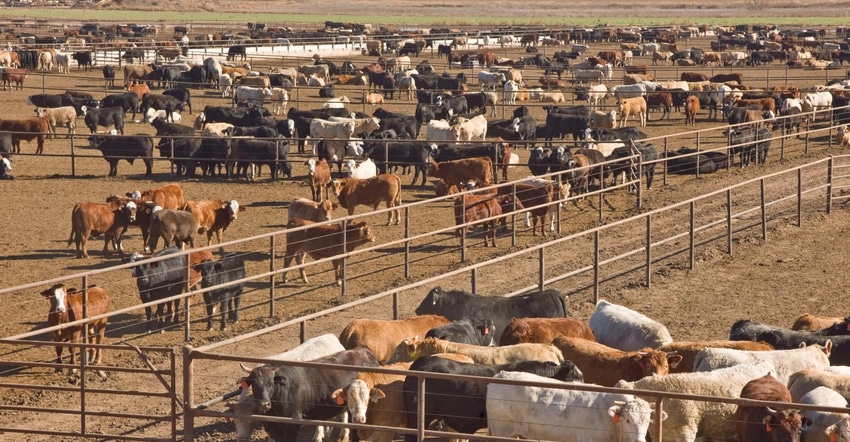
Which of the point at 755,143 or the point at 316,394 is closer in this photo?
the point at 316,394

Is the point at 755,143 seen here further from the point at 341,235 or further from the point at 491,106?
the point at 491,106

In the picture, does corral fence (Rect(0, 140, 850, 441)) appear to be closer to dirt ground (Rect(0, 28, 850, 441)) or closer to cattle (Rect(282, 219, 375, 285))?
dirt ground (Rect(0, 28, 850, 441))

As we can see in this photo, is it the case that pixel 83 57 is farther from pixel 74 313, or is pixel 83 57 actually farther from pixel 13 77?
pixel 74 313

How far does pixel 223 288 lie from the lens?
13.4 m

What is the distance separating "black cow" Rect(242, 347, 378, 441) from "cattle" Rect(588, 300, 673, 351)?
335 centimetres

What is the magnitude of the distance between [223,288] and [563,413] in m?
6.08

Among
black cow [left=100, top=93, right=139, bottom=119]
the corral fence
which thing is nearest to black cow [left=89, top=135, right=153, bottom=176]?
the corral fence

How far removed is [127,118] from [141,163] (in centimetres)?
841

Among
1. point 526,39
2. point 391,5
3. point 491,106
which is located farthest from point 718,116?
point 391,5

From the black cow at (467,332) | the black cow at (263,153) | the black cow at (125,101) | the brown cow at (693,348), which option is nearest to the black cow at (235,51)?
the black cow at (125,101)

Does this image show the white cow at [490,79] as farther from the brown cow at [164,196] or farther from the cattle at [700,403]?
the cattle at [700,403]

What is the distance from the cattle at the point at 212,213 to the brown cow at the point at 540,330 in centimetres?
771

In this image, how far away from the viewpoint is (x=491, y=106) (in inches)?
1491

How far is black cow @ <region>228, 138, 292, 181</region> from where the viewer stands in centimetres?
2419
